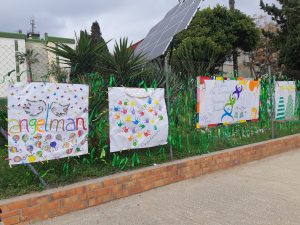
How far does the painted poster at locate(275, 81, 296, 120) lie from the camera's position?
7.99 meters

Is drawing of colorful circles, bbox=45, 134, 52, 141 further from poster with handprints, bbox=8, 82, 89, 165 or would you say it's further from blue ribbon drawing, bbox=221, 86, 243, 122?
blue ribbon drawing, bbox=221, 86, 243, 122

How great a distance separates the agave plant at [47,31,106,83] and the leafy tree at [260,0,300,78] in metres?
10.3

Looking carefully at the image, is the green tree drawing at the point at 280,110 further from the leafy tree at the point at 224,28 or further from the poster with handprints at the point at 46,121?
the leafy tree at the point at 224,28

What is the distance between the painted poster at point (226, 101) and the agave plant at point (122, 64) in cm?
122

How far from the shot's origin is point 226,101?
6348 mm

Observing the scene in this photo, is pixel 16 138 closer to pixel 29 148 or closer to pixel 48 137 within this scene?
pixel 29 148

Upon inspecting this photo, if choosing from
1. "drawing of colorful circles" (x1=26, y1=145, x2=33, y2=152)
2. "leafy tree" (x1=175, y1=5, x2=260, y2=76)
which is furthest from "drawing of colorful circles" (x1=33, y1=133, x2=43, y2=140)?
"leafy tree" (x1=175, y1=5, x2=260, y2=76)

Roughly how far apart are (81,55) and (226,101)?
288 cm

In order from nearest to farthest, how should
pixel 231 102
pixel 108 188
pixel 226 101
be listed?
pixel 108 188, pixel 226 101, pixel 231 102

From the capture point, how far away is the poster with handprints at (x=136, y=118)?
4.66 m

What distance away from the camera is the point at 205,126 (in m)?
5.99

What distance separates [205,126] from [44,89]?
122 inches

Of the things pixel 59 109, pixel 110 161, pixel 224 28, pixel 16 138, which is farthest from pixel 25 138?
pixel 224 28

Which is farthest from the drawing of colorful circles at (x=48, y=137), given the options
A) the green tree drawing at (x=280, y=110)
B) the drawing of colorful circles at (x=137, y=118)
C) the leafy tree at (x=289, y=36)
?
the leafy tree at (x=289, y=36)
